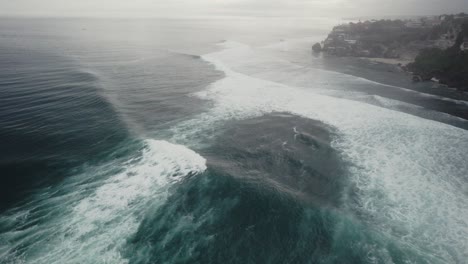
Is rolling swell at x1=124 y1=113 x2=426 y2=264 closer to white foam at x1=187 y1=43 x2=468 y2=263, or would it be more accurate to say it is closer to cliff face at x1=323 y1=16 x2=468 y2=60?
white foam at x1=187 y1=43 x2=468 y2=263

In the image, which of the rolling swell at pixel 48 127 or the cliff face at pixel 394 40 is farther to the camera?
the cliff face at pixel 394 40

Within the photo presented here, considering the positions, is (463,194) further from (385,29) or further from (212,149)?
(385,29)

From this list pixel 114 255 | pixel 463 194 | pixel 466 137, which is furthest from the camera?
pixel 466 137

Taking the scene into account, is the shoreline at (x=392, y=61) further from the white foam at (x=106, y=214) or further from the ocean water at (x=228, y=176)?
the white foam at (x=106, y=214)

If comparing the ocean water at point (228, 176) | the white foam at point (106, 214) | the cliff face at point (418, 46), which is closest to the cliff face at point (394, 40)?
the cliff face at point (418, 46)

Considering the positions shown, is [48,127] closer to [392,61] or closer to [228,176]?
[228,176]

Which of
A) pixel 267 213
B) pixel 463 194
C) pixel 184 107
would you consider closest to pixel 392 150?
pixel 463 194

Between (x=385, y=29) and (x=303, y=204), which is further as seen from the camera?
(x=385, y=29)
